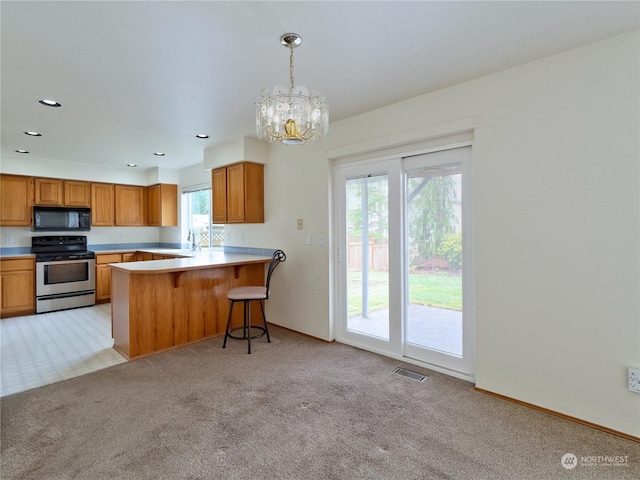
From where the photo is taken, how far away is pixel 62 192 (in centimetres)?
542

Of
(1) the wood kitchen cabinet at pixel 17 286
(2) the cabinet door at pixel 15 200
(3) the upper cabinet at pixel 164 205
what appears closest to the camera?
(1) the wood kitchen cabinet at pixel 17 286

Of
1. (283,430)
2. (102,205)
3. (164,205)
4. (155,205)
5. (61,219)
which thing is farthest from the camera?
(155,205)

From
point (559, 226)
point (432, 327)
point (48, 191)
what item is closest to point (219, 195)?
point (48, 191)

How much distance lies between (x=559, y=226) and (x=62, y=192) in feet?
22.2

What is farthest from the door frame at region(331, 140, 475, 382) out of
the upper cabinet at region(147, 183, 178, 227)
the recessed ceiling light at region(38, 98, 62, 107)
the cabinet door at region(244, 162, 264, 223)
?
the upper cabinet at region(147, 183, 178, 227)

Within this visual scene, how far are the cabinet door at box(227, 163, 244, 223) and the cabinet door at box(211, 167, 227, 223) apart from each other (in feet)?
0.29

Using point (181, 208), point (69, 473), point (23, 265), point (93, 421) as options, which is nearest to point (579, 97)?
point (69, 473)

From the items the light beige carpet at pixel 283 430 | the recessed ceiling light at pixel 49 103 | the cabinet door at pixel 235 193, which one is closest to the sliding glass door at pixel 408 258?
the light beige carpet at pixel 283 430

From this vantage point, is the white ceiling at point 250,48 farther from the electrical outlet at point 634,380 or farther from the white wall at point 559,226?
the electrical outlet at point 634,380

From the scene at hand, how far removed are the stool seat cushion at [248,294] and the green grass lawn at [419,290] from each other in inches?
37.6

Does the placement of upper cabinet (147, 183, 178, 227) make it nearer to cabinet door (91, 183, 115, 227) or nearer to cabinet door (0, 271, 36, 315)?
cabinet door (91, 183, 115, 227)

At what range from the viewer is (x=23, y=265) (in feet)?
16.0

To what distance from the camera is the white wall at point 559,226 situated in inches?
78.4

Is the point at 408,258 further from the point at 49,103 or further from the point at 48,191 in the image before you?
the point at 48,191
